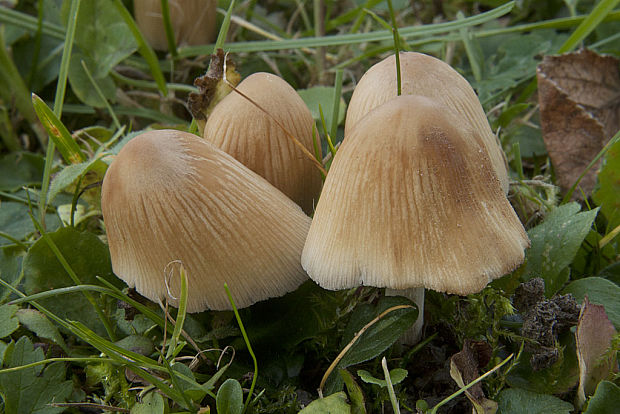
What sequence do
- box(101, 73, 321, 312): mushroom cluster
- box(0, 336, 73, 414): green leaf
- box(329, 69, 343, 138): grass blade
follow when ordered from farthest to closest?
box(329, 69, 343, 138): grass blade, box(0, 336, 73, 414): green leaf, box(101, 73, 321, 312): mushroom cluster

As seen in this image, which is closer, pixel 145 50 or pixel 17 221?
pixel 17 221

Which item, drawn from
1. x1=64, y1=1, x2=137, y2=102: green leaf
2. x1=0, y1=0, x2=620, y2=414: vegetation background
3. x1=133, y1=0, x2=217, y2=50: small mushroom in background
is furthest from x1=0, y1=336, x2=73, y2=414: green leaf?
x1=133, y1=0, x2=217, y2=50: small mushroom in background

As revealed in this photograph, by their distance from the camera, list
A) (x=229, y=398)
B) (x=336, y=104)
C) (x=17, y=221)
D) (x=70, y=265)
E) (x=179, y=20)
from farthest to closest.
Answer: (x=179, y=20) < (x=17, y=221) < (x=336, y=104) < (x=70, y=265) < (x=229, y=398)

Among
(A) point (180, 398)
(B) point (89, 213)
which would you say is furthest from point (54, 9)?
(A) point (180, 398)

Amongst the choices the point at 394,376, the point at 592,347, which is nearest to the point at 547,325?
the point at 592,347

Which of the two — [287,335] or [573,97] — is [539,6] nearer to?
[573,97]

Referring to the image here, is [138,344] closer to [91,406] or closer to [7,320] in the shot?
[91,406]

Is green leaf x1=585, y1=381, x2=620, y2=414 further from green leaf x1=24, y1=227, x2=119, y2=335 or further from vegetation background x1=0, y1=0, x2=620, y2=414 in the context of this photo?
green leaf x1=24, y1=227, x2=119, y2=335
